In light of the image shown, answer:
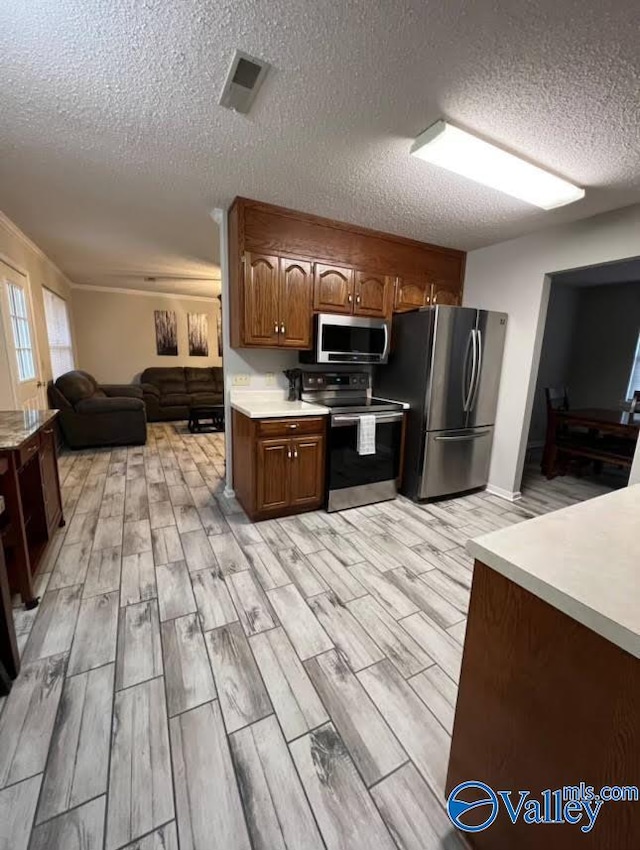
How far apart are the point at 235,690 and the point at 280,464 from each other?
1.53 m

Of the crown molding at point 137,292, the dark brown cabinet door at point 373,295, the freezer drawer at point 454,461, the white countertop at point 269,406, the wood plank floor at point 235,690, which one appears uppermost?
the crown molding at point 137,292

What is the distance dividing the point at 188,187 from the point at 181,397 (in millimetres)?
4543

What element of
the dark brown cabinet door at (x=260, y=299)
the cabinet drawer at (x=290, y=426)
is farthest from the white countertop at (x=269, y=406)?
the dark brown cabinet door at (x=260, y=299)

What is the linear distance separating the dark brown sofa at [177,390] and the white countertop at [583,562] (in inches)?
239

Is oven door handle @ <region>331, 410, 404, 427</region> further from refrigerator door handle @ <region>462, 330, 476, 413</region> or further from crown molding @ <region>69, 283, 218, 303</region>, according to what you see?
crown molding @ <region>69, 283, 218, 303</region>

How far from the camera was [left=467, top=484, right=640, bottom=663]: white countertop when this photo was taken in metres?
0.65

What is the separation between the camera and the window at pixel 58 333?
4.80m

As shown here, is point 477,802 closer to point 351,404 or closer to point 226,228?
point 351,404

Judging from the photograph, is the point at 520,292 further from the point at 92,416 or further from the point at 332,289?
the point at 92,416

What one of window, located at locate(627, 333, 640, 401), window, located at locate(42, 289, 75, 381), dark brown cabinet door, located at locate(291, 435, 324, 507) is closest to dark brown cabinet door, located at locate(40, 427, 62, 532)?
dark brown cabinet door, located at locate(291, 435, 324, 507)

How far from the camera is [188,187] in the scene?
7.92 feet

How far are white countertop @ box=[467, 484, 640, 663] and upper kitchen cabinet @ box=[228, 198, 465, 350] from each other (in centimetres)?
232

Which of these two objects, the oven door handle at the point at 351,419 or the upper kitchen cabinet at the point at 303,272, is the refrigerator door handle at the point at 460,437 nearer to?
the oven door handle at the point at 351,419

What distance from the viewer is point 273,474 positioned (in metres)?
2.73
